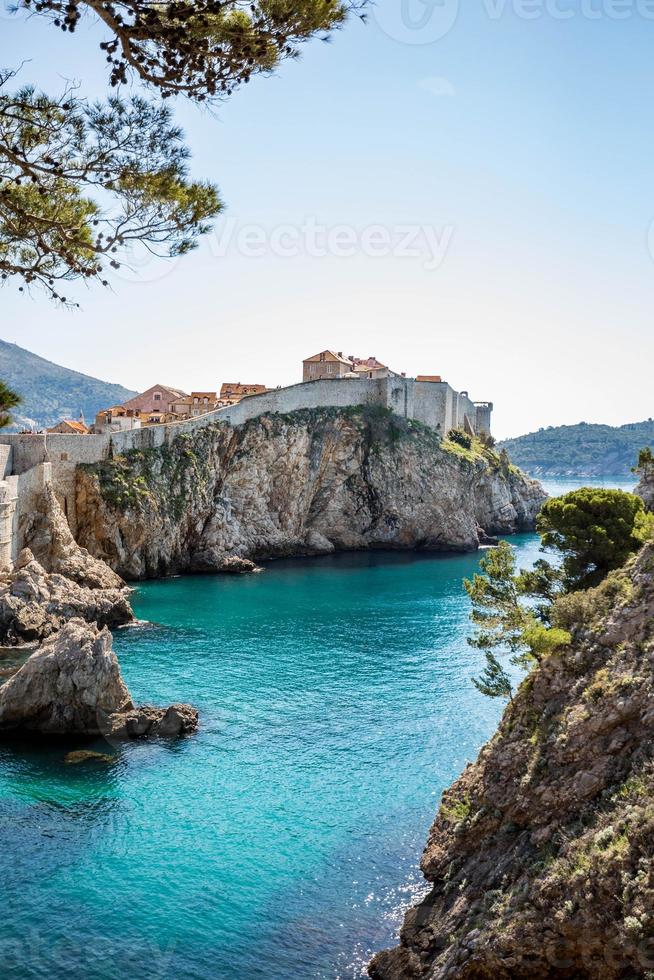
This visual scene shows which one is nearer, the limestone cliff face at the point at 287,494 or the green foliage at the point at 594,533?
the green foliage at the point at 594,533

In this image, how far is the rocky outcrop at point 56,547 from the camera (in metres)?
42.6

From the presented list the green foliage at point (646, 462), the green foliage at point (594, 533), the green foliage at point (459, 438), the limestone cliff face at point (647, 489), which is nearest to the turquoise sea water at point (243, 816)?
the green foliage at point (594, 533)

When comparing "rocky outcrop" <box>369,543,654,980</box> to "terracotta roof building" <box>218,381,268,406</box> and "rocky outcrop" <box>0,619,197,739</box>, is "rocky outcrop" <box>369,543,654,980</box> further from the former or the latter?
"terracotta roof building" <box>218,381,268,406</box>

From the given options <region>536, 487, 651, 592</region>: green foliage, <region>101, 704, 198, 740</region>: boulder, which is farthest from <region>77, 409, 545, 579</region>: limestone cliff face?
<region>536, 487, 651, 592</region>: green foliage

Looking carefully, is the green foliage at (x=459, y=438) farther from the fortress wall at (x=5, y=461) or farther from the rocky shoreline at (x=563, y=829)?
the rocky shoreline at (x=563, y=829)

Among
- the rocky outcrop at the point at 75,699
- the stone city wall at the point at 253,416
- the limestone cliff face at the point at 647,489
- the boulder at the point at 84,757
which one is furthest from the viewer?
the stone city wall at the point at 253,416

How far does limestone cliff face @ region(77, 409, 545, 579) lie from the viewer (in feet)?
167

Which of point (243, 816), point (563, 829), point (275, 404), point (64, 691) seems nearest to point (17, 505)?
point (64, 691)

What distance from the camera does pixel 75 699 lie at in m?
24.8

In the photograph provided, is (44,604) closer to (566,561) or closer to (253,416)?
(566,561)

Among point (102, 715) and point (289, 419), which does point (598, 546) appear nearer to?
point (102, 715)

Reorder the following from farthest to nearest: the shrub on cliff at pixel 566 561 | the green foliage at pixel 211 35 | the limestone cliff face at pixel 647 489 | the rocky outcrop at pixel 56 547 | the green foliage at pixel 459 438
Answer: the green foliage at pixel 459 438 → the rocky outcrop at pixel 56 547 → the limestone cliff face at pixel 647 489 → the shrub on cliff at pixel 566 561 → the green foliage at pixel 211 35

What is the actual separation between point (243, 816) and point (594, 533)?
11.4 m

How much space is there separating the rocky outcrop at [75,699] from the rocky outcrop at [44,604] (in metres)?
8.32
